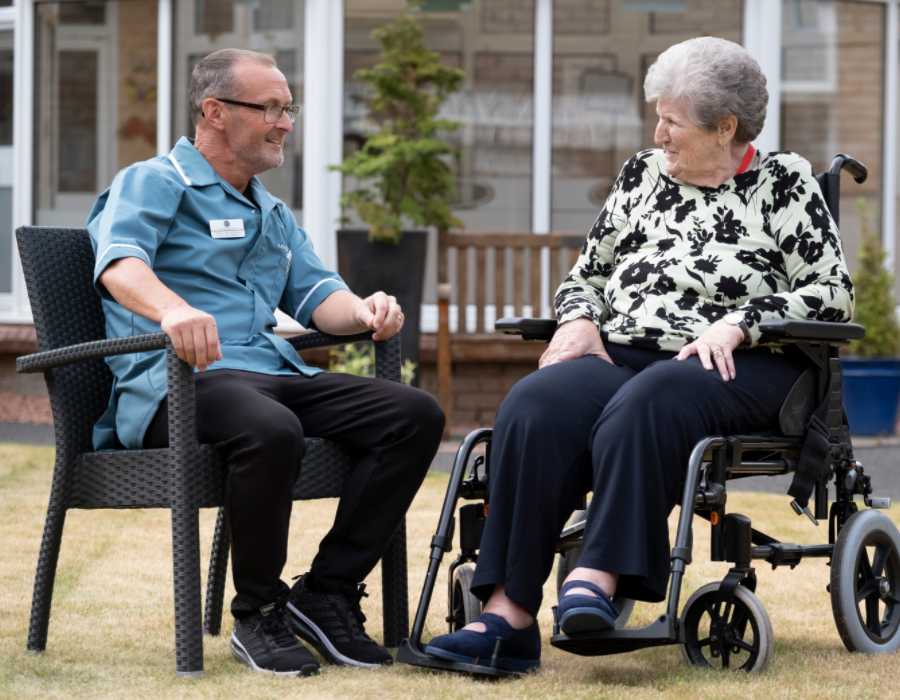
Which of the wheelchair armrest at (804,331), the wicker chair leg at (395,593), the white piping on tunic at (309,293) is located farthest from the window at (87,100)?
the wheelchair armrest at (804,331)

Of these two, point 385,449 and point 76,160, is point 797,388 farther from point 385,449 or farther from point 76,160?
point 76,160

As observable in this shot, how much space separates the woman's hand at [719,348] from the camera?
3.42 m

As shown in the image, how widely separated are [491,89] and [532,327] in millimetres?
6462

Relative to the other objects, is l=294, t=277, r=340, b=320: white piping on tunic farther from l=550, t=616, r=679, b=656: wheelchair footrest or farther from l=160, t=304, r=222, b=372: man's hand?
l=550, t=616, r=679, b=656: wheelchair footrest

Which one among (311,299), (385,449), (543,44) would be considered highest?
(543,44)

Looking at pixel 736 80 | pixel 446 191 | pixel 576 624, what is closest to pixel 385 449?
pixel 576 624

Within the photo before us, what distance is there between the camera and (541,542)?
10.8 feet

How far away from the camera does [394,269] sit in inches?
339

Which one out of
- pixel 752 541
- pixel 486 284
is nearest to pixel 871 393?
pixel 486 284

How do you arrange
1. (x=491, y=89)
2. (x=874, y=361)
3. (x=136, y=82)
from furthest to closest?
(x=491, y=89) < (x=136, y=82) < (x=874, y=361)

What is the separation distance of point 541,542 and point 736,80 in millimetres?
1120

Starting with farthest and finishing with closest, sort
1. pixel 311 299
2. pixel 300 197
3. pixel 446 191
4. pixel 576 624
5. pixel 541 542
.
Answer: pixel 300 197, pixel 446 191, pixel 311 299, pixel 541 542, pixel 576 624

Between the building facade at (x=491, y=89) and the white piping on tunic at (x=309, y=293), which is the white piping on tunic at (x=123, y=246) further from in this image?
the building facade at (x=491, y=89)

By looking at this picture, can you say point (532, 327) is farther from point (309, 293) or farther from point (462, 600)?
point (462, 600)
